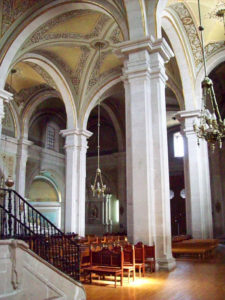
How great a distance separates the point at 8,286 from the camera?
4.84 metres

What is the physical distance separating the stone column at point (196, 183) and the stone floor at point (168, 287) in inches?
251

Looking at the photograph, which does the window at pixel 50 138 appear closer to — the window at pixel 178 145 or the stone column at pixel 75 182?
the stone column at pixel 75 182

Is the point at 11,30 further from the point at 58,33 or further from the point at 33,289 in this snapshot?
the point at 33,289

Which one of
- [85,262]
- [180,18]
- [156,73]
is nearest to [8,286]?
[85,262]

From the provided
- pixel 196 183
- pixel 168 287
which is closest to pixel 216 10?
pixel 196 183

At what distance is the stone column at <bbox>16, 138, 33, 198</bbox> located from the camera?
18094mm

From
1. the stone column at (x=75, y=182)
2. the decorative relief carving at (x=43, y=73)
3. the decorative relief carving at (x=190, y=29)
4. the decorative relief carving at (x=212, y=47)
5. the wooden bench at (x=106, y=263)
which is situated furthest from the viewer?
the stone column at (x=75, y=182)

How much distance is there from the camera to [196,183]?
559 inches

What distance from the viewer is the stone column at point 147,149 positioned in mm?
7977

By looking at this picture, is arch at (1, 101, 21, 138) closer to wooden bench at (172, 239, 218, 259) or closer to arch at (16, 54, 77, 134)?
arch at (16, 54, 77, 134)

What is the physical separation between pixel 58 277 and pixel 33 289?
0.43 m

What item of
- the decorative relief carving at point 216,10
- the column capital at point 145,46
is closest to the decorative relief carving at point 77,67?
the decorative relief carving at point 216,10

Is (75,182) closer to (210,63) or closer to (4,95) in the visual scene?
(4,95)

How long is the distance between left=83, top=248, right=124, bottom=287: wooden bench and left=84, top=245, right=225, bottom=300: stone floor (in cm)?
24
